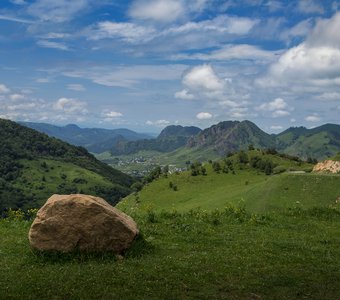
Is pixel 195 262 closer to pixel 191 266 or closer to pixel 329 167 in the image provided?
pixel 191 266

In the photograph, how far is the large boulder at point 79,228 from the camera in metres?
21.5

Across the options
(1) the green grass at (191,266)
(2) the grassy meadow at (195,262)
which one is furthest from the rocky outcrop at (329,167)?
(1) the green grass at (191,266)

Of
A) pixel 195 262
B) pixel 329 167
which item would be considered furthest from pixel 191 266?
pixel 329 167

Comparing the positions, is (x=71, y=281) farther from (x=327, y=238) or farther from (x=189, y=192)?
(x=189, y=192)

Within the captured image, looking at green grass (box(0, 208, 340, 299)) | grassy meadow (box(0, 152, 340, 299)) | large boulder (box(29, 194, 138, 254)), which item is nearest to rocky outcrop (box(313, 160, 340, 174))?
grassy meadow (box(0, 152, 340, 299))

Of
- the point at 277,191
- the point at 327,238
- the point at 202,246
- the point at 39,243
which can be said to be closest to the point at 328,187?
the point at 277,191

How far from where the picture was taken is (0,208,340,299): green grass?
→ 56.3 feet

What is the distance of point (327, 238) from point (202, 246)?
28.3 ft

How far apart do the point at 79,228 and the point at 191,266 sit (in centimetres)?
609

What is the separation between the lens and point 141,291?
17047 mm

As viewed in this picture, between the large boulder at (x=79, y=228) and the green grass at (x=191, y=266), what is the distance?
0.62 meters

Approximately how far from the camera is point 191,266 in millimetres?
20109

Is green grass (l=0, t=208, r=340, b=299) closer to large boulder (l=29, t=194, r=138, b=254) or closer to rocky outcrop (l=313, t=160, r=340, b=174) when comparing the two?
large boulder (l=29, t=194, r=138, b=254)

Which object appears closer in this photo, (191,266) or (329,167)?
(191,266)
